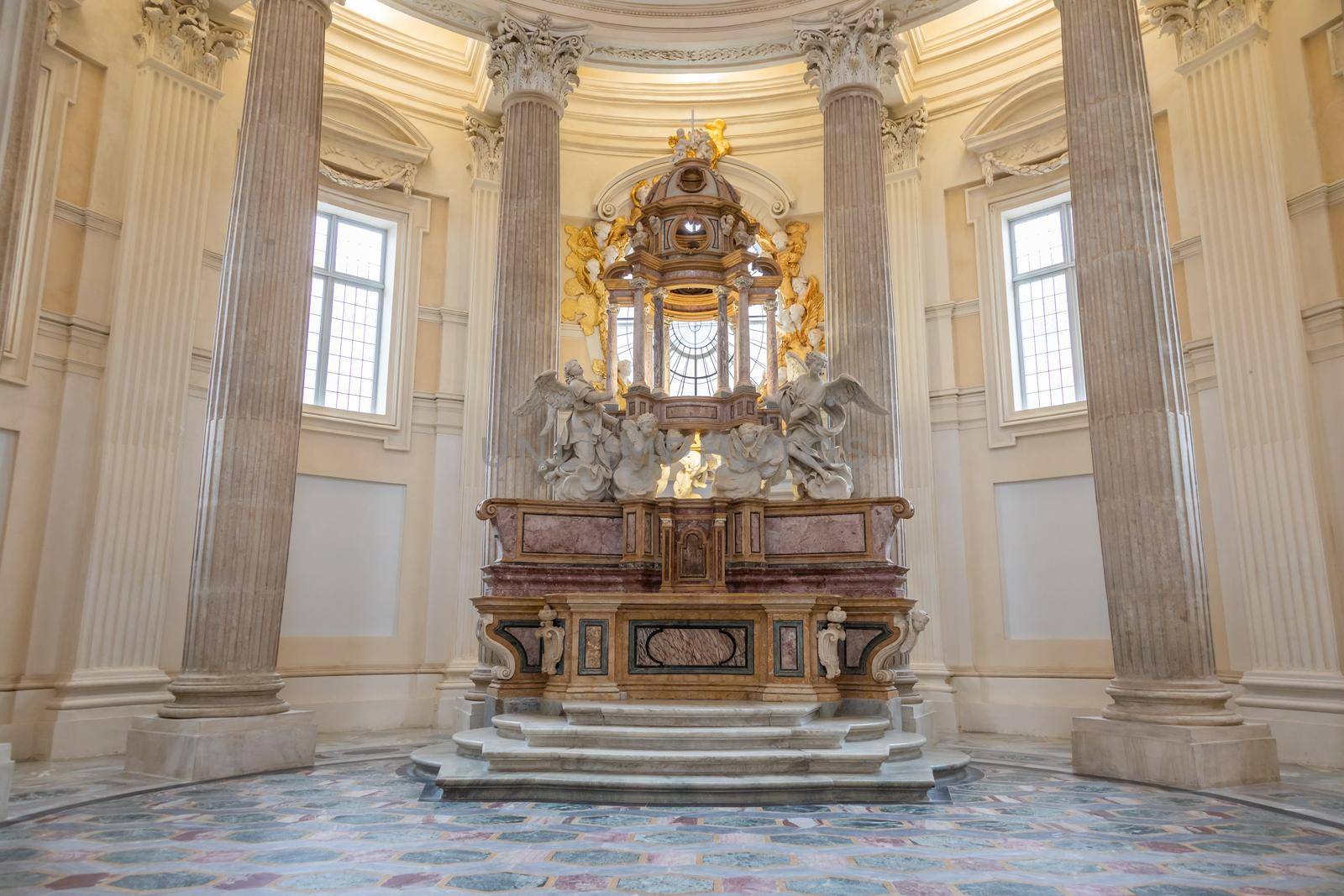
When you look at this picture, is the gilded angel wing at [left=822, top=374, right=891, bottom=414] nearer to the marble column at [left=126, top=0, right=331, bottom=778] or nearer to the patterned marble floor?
the patterned marble floor

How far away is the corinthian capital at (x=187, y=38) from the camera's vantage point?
37.3 feet

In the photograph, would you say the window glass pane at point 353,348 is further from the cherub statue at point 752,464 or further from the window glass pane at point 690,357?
the cherub statue at point 752,464

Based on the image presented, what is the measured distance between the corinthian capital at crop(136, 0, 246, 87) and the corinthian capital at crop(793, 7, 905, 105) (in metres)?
7.27

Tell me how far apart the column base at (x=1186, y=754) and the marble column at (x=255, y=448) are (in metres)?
6.72

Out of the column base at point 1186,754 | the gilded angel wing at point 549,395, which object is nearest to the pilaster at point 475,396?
the gilded angel wing at point 549,395

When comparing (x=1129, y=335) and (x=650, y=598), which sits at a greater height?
(x=1129, y=335)

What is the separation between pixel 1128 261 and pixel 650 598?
503 cm

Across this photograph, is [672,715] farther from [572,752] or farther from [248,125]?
[248,125]

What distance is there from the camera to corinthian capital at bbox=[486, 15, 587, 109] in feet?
40.2

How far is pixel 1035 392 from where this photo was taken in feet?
45.0

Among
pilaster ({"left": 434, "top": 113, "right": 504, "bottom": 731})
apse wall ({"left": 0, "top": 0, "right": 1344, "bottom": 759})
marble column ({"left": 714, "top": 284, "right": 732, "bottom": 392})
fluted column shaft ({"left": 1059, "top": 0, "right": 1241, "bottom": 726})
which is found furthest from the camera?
pilaster ({"left": 434, "top": 113, "right": 504, "bottom": 731})

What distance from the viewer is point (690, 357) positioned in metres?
13.8

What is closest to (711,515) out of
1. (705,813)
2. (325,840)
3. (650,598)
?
(650,598)

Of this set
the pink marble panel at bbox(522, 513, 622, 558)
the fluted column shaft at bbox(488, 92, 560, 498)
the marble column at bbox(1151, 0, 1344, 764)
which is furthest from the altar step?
the marble column at bbox(1151, 0, 1344, 764)
